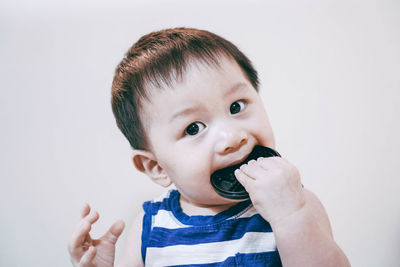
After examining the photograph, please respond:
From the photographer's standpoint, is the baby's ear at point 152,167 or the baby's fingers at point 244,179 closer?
the baby's fingers at point 244,179

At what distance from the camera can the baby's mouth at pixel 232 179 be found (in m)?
0.62

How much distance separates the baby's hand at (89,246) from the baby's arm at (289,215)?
0.33m

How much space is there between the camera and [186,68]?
2.08ft

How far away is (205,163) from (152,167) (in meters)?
0.18

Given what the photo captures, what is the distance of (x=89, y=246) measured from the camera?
0.74m

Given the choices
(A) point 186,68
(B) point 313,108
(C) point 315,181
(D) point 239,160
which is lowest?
(C) point 315,181

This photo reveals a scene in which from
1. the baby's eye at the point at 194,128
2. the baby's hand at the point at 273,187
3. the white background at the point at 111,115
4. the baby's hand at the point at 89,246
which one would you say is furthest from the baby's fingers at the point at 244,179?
the white background at the point at 111,115

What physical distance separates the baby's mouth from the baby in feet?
0.04

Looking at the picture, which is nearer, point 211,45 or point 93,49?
point 211,45

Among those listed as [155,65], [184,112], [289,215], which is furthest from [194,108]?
[289,215]

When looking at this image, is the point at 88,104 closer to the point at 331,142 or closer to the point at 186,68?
the point at 186,68

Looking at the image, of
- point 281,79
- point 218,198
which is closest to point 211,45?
point 218,198

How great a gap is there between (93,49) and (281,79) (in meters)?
0.59

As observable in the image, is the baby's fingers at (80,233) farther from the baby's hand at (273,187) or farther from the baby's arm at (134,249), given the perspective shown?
the baby's hand at (273,187)
